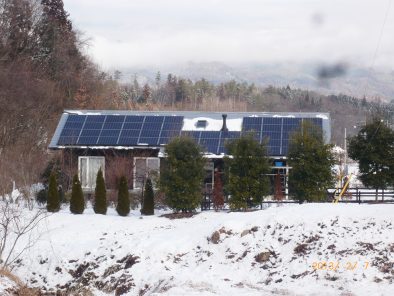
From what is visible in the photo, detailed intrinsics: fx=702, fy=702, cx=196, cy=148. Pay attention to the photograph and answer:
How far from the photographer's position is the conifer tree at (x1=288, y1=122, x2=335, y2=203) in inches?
967

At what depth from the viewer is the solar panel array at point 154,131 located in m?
30.0

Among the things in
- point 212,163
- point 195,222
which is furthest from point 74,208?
point 212,163

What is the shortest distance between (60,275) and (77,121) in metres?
13.9

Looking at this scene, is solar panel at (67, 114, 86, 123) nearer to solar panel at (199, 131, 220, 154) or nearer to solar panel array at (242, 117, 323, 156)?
solar panel at (199, 131, 220, 154)

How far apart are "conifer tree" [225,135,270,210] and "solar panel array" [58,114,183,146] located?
5.90 m

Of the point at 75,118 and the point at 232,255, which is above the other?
the point at 75,118

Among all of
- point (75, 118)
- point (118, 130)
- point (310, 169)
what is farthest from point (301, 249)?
point (75, 118)

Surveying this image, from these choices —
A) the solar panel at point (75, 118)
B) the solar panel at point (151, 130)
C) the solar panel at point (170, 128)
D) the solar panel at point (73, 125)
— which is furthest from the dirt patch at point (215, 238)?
the solar panel at point (75, 118)

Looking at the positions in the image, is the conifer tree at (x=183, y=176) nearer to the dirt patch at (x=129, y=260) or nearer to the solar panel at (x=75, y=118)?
the dirt patch at (x=129, y=260)

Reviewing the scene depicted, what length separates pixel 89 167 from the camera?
100ft

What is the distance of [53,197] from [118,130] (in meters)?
7.33

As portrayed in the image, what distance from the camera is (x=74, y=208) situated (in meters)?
24.4

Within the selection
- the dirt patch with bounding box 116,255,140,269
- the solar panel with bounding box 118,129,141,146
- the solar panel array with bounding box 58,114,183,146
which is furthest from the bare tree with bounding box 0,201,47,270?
the solar panel array with bounding box 58,114,183,146

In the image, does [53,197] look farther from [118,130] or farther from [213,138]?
[213,138]
